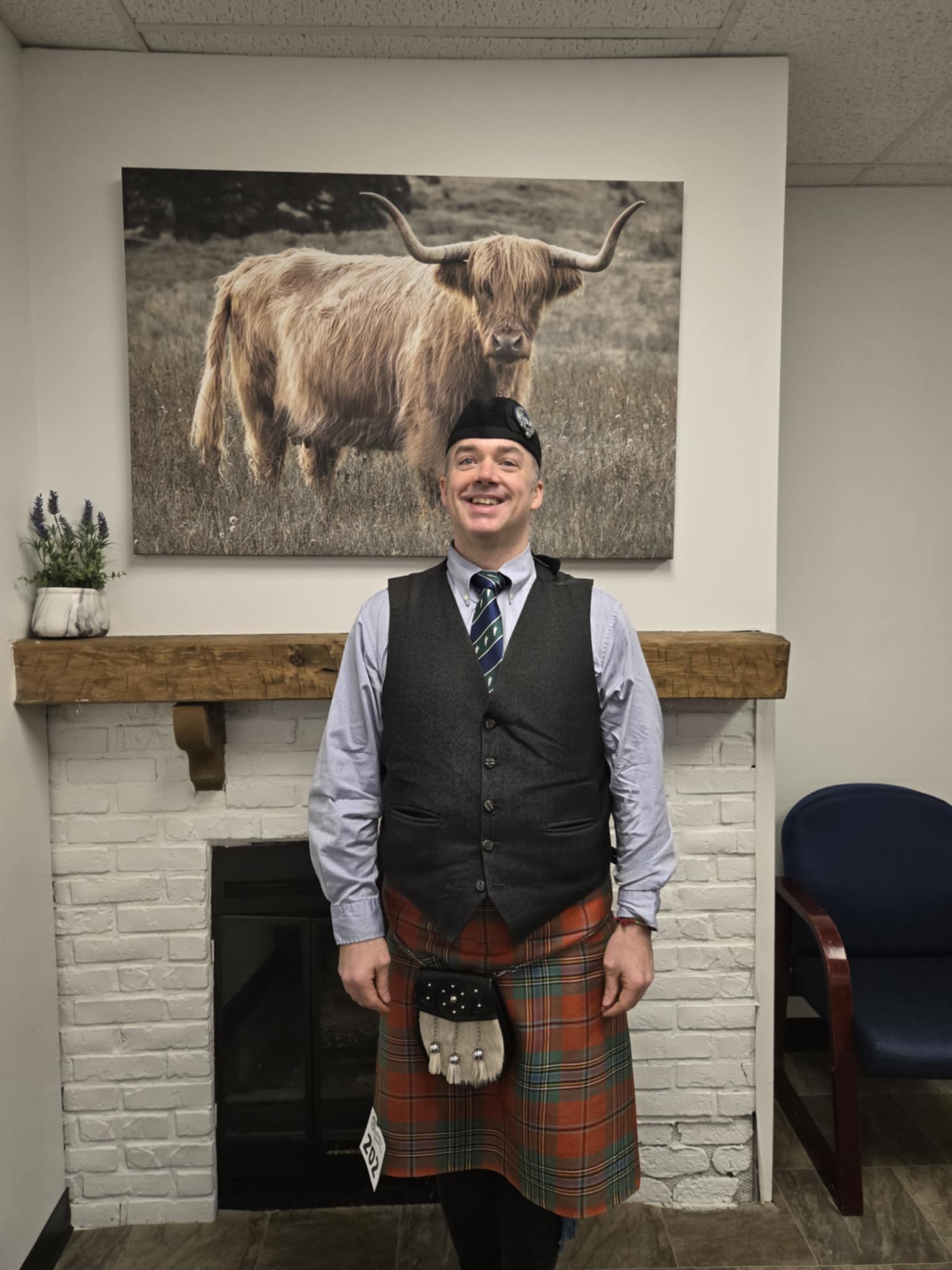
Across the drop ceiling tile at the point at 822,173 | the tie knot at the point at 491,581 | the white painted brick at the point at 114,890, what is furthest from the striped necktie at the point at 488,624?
→ the drop ceiling tile at the point at 822,173

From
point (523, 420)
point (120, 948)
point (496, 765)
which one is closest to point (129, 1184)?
point (120, 948)

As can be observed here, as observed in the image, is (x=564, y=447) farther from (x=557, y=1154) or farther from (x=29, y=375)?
(x=557, y=1154)

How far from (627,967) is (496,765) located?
1.32 feet

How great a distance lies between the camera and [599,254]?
195 cm

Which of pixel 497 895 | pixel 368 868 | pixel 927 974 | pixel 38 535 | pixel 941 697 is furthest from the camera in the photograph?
pixel 941 697

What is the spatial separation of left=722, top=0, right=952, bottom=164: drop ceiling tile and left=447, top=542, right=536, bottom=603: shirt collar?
4.16 feet

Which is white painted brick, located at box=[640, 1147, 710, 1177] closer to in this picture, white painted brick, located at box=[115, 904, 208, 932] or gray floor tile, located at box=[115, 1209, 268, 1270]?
gray floor tile, located at box=[115, 1209, 268, 1270]

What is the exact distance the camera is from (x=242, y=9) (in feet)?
5.74

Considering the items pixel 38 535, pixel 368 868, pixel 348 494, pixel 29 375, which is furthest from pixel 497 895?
pixel 29 375

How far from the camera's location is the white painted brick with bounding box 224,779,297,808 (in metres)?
2.01

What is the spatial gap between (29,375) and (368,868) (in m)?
1.34

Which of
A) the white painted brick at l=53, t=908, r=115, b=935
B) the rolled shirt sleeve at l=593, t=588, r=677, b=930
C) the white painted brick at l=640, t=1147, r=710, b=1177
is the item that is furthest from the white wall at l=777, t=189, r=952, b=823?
the white painted brick at l=53, t=908, r=115, b=935

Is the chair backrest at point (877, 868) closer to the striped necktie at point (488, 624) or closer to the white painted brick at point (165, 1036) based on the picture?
the striped necktie at point (488, 624)

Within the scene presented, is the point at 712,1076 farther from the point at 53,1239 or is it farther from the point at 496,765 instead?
the point at 53,1239
